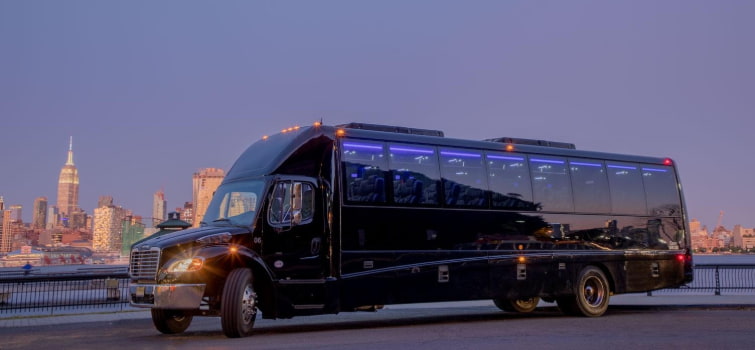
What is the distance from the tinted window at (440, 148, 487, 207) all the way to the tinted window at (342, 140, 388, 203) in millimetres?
1559

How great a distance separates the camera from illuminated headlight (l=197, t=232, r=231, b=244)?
41.1 ft

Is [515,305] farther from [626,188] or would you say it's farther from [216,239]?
[216,239]

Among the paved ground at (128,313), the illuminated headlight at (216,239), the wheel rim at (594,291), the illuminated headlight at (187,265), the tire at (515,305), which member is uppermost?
the illuminated headlight at (216,239)

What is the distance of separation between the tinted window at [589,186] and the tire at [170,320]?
916 cm

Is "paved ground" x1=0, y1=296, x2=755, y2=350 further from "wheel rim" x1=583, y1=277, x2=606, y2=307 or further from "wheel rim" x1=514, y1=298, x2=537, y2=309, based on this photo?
"wheel rim" x1=583, y1=277, x2=606, y2=307

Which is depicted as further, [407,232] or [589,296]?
[589,296]

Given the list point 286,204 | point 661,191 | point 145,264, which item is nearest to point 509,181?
point 661,191

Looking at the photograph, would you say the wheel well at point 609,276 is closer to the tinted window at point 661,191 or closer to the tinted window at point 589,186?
the tinted window at point 589,186

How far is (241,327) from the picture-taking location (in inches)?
487

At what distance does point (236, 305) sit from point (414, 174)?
15.4 ft

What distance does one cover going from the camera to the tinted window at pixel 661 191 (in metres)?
19.2

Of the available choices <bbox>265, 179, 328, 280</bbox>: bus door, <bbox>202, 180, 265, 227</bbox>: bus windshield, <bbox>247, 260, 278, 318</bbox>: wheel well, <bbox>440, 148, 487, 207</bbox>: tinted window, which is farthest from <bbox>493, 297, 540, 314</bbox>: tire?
<bbox>202, 180, 265, 227</bbox>: bus windshield

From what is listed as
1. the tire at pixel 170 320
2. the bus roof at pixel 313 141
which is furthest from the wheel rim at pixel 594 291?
the tire at pixel 170 320

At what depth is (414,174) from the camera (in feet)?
50.0
